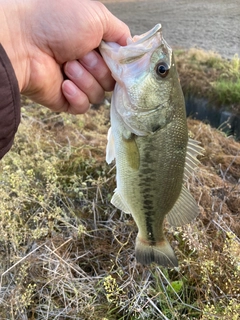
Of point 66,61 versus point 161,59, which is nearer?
point 161,59

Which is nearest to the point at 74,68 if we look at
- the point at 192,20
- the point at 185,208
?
the point at 185,208

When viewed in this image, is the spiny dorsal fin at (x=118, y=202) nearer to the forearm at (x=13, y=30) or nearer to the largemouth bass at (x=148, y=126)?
the largemouth bass at (x=148, y=126)

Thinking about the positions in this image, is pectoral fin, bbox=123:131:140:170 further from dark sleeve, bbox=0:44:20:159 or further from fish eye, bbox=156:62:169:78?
dark sleeve, bbox=0:44:20:159

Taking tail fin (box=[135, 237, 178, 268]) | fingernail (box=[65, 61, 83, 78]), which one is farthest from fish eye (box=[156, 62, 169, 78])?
tail fin (box=[135, 237, 178, 268])

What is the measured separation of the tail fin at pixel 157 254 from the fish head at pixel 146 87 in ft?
2.25

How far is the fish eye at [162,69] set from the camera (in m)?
1.80

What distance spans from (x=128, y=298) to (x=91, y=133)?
2.27 m

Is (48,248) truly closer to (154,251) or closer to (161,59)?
(154,251)

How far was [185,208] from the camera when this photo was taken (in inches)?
82.1

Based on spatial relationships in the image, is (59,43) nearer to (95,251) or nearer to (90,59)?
(90,59)

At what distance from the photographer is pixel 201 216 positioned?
313cm

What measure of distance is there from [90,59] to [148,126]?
0.53m

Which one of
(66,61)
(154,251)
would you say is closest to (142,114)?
(66,61)

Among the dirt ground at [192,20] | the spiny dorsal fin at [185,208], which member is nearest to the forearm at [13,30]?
the spiny dorsal fin at [185,208]
